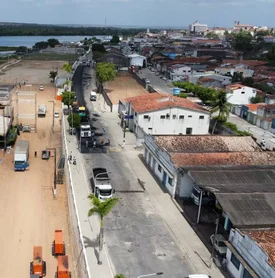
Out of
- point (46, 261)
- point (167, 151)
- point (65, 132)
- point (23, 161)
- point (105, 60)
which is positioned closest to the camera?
point (46, 261)

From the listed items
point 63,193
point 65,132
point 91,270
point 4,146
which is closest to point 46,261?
point 91,270

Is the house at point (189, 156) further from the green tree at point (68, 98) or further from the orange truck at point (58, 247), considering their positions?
the green tree at point (68, 98)

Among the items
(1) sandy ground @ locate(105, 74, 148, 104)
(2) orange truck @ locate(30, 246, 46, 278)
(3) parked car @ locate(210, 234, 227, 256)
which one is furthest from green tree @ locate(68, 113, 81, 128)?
(3) parked car @ locate(210, 234, 227, 256)

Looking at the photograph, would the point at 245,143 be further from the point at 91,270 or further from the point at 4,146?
the point at 4,146

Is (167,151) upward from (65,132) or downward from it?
upward

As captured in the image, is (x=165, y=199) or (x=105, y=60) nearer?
(x=165, y=199)

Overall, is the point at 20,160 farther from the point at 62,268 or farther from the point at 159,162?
the point at 62,268

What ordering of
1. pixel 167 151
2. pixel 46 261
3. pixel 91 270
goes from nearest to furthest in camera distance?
pixel 91 270
pixel 46 261
pixel 167 151

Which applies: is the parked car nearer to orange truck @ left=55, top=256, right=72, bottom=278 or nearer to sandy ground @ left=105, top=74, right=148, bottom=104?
orange truck @ left=55, top=256, right=72, bottom=278
